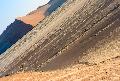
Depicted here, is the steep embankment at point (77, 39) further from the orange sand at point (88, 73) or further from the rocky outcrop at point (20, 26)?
the rocky outcrop at point (20, 26)

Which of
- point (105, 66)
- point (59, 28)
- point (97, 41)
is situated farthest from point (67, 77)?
point (59, 28)

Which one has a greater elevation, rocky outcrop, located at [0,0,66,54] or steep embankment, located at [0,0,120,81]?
rocky outcrop, located at [0,0,66,54]

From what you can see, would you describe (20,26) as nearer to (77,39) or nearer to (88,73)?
(77,39)

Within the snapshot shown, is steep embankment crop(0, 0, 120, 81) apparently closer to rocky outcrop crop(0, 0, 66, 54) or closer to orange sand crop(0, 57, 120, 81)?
orange sand crop(0, 57, 120, 81)

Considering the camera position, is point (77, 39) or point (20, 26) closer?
point (77, 39)

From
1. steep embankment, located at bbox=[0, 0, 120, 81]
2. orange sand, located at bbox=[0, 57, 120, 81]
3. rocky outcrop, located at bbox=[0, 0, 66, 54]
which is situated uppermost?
rocky outcrop, located at bbox=[0, 0, 66, 54]

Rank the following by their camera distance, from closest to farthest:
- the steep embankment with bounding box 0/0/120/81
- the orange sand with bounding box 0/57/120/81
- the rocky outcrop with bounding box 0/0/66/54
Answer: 1. the orange sand with bounding box 0/57/120/81
2. the steep embankment with bounding box 0/0/120/81
3. the rocky outcrop with bounding box 0/0/66/54

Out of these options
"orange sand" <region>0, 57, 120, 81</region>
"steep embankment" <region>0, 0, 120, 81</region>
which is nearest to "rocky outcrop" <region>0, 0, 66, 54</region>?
"steep embankment" <region>0, 0, 120, 81</region>

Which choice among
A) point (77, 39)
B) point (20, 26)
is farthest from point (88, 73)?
point (20, 26)

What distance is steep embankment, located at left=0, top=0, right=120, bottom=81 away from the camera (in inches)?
610

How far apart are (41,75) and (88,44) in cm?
366

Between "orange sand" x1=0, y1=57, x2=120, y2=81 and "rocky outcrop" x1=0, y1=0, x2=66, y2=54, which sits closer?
"orange sand" x1=0, y1=57, x2=120, y2=81

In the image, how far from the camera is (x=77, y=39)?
20375mm

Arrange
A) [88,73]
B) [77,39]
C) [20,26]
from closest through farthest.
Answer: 1. [88,73]
2. [77,39]
3. [20,26]
